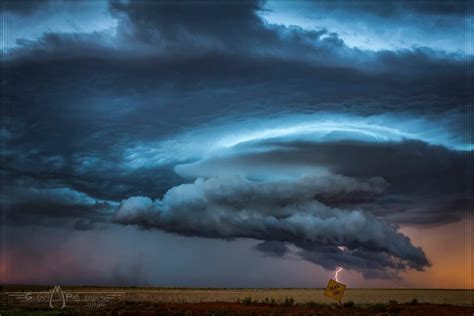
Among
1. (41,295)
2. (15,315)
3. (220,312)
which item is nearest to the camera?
(15,315)

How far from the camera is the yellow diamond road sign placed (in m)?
55.0

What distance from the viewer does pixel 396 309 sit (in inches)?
2279

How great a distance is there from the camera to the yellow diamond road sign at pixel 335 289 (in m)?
55.0

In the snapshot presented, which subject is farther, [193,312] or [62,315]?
[193,312]

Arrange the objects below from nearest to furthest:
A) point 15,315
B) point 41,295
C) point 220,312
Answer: point 15,315 < point 220,312 < point 41,295

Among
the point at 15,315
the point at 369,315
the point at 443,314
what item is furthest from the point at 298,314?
the point at 15,315

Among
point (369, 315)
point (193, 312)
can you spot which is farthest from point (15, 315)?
point (369, 315)

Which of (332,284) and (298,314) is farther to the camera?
(332,284)

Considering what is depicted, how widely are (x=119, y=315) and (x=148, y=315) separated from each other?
9.25ft

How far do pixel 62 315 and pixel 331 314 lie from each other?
87.1 feet

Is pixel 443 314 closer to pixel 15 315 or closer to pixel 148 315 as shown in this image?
pixel 148 315

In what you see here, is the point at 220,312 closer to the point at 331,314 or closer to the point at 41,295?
the point at 331,314

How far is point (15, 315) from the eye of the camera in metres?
50.1

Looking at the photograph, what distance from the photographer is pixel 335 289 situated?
55719 millimetres
